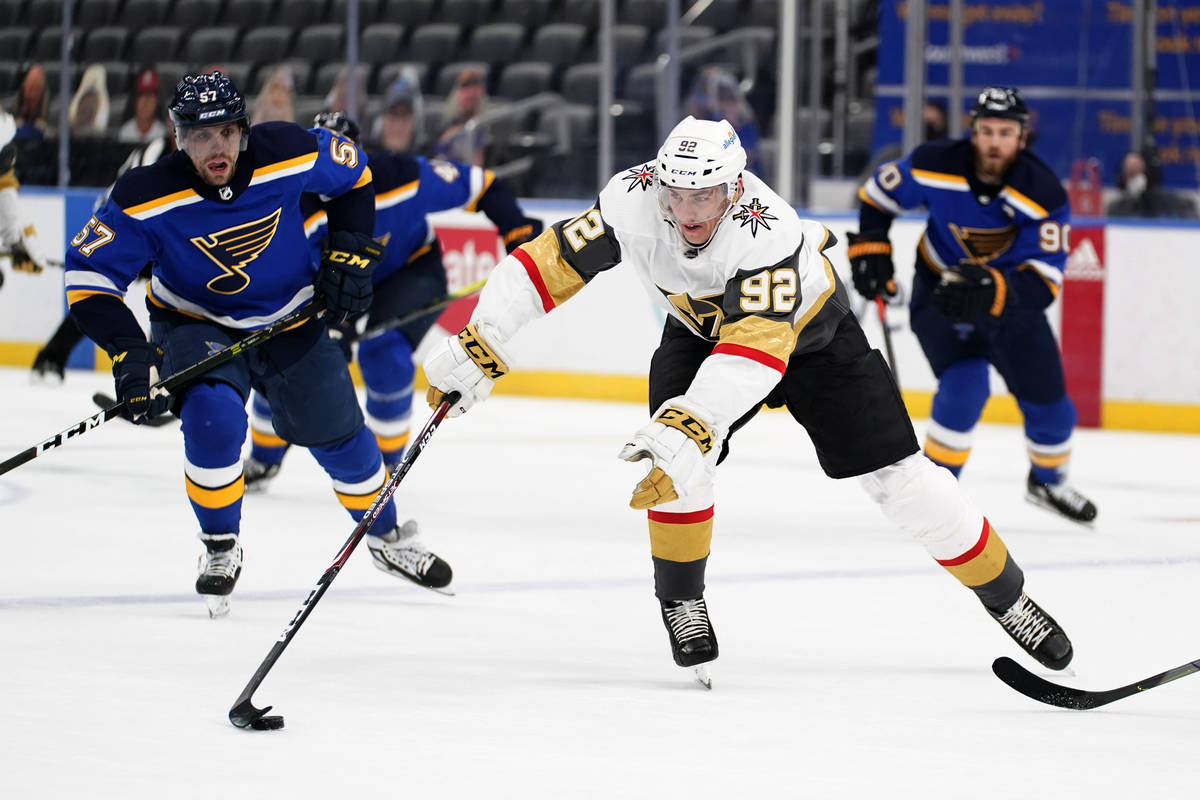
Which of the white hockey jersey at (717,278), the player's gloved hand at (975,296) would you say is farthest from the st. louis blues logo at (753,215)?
the player's gloved hand at (975,296)

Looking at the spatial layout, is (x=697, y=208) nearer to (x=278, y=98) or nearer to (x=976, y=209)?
(x=976, y=209)

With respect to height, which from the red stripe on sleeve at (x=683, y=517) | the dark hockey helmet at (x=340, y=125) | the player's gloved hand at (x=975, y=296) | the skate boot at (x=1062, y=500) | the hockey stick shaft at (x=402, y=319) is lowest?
the skate boot at (x=1062, y=500)

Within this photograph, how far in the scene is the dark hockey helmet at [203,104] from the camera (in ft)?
11.2

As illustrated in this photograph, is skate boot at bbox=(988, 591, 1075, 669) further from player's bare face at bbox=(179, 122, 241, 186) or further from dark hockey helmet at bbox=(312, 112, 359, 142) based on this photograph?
dark hockey helmet at bbox=(312, 112, 359, 142)

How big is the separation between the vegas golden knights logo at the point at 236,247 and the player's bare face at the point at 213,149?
11cm

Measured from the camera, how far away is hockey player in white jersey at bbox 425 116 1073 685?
284 centimetres

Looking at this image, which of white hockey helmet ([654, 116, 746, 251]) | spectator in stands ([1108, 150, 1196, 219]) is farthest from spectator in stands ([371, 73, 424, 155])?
white hockey helmet ([654, 116, 746, 251])

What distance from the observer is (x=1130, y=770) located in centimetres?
257

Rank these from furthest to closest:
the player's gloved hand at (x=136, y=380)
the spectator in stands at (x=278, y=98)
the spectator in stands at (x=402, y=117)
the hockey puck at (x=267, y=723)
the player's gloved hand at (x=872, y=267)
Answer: the spectator in stands at (x=278, y=98)
the spectator in stands at (x=402, y=117)
the player's gloved hand at (x=872, y=267)
the player's gloved hand at (x=136, y=380)
the hockey puck at (x=267, y=723)

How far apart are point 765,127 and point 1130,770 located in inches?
213

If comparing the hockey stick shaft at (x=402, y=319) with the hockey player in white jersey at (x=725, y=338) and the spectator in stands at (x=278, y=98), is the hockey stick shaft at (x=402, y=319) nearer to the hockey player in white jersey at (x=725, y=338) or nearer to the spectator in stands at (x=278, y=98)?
the hockey player in white jersey at (x=725, y=338)

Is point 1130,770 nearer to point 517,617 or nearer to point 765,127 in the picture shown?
point 517,617

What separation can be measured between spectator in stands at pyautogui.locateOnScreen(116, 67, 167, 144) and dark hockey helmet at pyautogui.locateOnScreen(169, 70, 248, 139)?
16.1 feet

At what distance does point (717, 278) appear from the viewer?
→ 291cm
